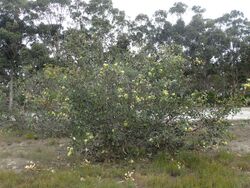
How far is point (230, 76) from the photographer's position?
34.8 m

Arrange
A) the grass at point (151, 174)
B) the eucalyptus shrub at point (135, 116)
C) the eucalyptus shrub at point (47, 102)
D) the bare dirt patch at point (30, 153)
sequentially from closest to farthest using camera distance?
1. the grass at point (151, 174)
2. the eucalyptus shrub at point (135, 116)
3. the bare dirt patch at point (30, 153)
4. the eucalyptus shrub at point (47, 102)

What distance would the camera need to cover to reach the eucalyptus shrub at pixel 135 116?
645cm

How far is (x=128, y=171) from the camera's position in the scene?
19.9 ft

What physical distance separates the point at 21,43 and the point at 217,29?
1621 centimetres

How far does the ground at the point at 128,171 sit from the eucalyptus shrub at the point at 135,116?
0.89 feet

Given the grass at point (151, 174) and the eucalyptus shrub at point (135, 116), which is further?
the eucalyptus shrub at point (135, 116)

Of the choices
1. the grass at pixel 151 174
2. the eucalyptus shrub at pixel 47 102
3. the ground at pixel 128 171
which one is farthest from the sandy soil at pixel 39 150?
the grass at pixel 151 174

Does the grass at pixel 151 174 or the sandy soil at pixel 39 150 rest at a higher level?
the sandy soil at pixel 39 150

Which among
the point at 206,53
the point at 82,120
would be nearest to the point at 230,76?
the point at 206,53

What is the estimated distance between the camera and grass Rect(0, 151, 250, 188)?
546 centimetres

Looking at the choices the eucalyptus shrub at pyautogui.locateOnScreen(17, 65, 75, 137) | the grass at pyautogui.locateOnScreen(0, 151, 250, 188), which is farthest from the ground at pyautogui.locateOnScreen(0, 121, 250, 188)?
the eucalyptus shrub at pyautogui.locateOnScreen(17, 65, 75, 137)

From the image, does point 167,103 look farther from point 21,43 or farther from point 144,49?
point 21,43

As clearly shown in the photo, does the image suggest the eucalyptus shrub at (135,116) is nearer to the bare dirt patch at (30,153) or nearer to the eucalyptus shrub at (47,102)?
the eucalyptus shrub at (47,102)

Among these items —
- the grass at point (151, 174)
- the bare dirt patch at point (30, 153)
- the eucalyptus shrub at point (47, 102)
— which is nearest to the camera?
the grass at point (151, 174)
